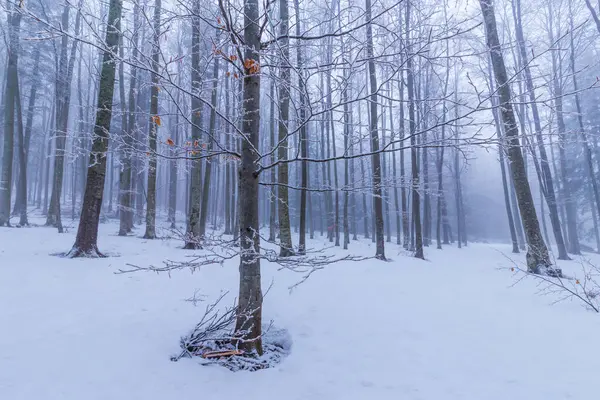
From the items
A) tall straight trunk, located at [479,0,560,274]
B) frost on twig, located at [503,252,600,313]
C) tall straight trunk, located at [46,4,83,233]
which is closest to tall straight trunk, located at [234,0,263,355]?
frost on twig, located at [503,252,600,313]

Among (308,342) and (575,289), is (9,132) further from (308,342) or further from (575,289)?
(575,289)

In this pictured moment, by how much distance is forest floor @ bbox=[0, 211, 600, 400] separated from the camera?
7.50 feet

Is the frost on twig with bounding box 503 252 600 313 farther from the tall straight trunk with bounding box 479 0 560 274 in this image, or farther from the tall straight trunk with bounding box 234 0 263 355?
the tall straight trunk with bounding box 234 0 263 355

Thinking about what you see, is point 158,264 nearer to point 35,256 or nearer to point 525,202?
point 35,256

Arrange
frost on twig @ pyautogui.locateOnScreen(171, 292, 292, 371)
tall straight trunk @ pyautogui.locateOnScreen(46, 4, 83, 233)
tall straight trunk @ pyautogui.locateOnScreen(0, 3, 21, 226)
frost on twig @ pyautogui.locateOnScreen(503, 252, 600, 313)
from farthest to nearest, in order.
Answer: tall straight trunk @ pyautogui.locateOnScreen(0, 3, 21, 226)
tall straight trunk @ pyautogui.locateOnScreen(46, 4, 83, 233)
frost on twig @ pyautogui.locateOnScreen(503, 252, 600, 313)
frost on twig @ pyautogui.locateOnScreen(171, 292, 292, 371)

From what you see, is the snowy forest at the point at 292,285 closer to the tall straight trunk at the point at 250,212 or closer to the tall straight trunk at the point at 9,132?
the tall straight trunk at the point at 250,212

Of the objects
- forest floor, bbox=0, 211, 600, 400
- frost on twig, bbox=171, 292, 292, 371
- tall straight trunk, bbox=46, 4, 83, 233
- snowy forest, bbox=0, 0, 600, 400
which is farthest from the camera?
tall straight trunk, bbox=46, 4, 83, 233

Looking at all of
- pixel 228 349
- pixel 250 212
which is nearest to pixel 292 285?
pixel 228 349

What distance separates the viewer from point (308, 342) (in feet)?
10.7

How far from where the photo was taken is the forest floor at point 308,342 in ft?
7.50

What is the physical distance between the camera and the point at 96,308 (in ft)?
11.9

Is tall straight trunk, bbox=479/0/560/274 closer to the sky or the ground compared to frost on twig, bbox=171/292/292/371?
closer to the sky

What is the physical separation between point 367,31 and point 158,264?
245 inches

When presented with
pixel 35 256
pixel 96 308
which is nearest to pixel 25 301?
pixel 96 308
